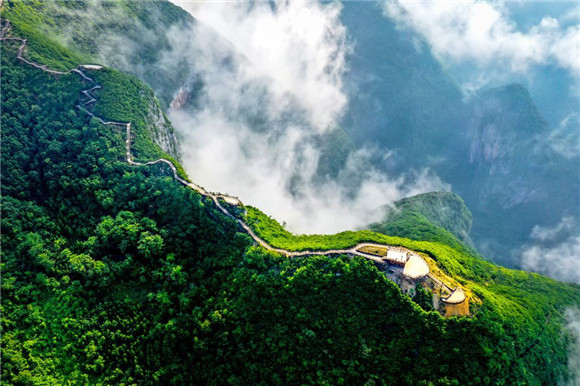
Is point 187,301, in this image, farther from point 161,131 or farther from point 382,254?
point 161,131

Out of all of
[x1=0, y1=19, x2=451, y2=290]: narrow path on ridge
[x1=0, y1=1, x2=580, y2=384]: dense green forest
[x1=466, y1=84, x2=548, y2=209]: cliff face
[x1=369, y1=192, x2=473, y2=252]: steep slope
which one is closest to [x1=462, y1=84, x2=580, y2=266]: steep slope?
[x1=466, y1=84, x2=548, y2=209]: cliff face

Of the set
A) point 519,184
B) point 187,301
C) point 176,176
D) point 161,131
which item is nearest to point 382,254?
point 187,301

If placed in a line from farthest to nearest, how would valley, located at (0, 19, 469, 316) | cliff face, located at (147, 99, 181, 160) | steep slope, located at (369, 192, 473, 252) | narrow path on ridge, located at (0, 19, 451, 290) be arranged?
steep slope, located at (369, 192, 473, 252) → cliff face, located at (147, 99, 181, 160) → narrow path on ridge, located at (0, 19, 451, 290) → valley, located at (0, 19, 469, 316)

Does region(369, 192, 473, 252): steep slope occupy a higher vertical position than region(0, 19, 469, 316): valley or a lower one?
higher

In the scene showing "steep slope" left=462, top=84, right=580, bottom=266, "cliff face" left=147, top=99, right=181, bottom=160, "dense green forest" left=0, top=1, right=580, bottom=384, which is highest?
"steep slope" left=462, top=84, right=580, bottom=266

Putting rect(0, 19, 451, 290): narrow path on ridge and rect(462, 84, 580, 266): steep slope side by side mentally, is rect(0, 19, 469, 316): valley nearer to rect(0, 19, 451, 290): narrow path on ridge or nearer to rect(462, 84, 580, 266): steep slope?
rect(0, 19, 451, 290): narrow path on ridge

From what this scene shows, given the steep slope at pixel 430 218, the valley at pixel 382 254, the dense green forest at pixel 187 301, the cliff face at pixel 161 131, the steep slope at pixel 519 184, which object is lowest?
the dense green forest at pixel 187 301

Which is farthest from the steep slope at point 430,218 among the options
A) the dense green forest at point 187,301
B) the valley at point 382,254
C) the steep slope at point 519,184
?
the valley at point 382,254

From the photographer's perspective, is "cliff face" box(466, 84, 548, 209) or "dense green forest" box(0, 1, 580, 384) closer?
"dense green forest" box(0, 1, 580, 384)

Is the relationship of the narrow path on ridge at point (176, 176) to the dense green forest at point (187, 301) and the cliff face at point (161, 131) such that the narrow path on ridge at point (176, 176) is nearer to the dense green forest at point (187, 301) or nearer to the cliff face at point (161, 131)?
the dense green forest at point (187, 301)
